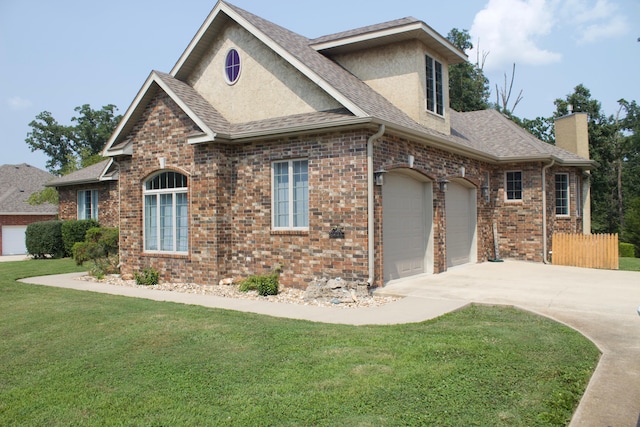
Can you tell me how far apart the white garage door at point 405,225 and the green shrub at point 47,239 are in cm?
1873

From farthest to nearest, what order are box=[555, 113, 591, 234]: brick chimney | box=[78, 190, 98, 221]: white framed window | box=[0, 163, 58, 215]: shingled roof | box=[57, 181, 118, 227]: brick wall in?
box=[0, 163, 58, 215]: shingled roof
box=[78, 190, 98, 221]: white framed window
box=[57, 181, 118, 227]: brick wall
box=[555, 113, 591, 234]: brick chimney

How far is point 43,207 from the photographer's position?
33812 millimetres

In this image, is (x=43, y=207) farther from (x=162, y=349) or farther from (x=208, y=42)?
(x=162, y=349)

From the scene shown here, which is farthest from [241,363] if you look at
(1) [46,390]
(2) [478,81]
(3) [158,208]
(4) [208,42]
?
(2) [478,81]

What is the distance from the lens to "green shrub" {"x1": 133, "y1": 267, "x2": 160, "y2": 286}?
42.7 ft

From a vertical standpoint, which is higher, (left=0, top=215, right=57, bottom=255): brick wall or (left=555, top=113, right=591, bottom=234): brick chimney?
(left=555, top=113, right=591, bottom=234): brick chimney

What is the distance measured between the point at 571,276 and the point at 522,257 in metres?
4.18

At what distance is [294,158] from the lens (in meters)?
11.6

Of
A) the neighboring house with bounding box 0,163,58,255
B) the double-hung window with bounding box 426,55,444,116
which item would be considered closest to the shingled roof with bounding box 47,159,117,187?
the neighboring house with bounding box 0,163,58,255

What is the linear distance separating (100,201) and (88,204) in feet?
4.97

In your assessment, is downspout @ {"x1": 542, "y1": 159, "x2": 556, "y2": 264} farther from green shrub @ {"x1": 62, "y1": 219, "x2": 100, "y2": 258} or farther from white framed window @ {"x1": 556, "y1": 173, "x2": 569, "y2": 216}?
green shrub @ {"x1": 62, "y1": 219, "x2": 100, "y2": 258}

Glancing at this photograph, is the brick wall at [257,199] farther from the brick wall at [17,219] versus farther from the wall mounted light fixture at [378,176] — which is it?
the brick wall at [17,219]

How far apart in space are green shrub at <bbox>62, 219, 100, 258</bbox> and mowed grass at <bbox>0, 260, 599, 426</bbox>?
53.7 feet

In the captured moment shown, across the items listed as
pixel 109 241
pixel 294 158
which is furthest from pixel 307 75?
pixel 109 241
